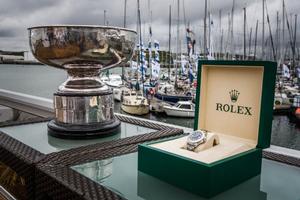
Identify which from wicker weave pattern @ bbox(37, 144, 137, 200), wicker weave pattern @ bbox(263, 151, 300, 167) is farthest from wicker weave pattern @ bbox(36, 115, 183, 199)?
wicker weave pattern @ bbox(263, 151, 300, 167)

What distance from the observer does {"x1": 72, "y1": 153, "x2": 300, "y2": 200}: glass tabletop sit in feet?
2.03

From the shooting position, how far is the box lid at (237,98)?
0.72 meters

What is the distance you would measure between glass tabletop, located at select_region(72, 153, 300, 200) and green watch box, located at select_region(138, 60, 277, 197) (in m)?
0.02

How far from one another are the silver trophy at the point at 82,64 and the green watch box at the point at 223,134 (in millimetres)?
299

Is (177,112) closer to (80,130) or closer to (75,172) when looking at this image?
(80,130)

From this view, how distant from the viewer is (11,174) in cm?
99

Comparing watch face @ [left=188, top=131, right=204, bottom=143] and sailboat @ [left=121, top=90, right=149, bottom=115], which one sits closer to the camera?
watch face @ [left=188, top=131, right=204, bottom=143]

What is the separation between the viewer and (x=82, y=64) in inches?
39.9

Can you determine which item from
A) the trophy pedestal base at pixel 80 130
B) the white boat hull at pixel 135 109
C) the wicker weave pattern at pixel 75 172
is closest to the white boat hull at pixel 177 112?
the white boat hull at pixel 135 109

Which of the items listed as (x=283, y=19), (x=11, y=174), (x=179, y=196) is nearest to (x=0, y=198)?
(x=11, y=174)

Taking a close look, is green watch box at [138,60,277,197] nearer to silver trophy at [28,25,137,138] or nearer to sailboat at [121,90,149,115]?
silver trophy at [28,25,137,138]

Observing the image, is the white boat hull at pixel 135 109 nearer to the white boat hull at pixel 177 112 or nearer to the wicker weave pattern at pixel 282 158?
the white boat hull at pixel 177 112

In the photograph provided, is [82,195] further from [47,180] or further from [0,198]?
[0,198]

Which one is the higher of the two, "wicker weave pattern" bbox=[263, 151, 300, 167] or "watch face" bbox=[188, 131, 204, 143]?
"watch face" bbox=[188, 131, 204, 143]
